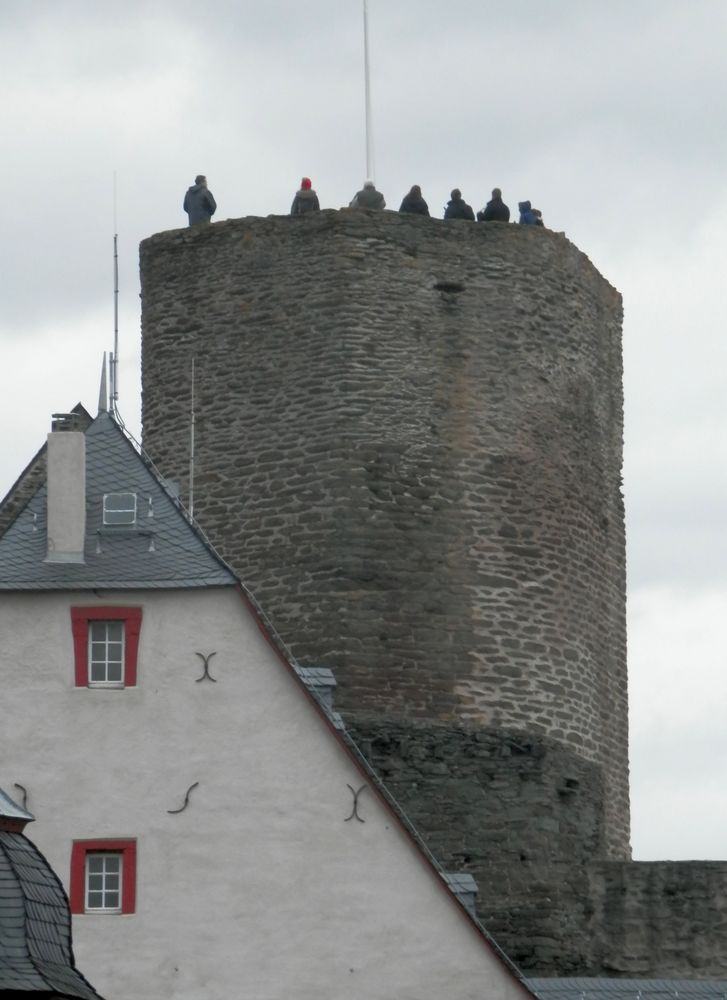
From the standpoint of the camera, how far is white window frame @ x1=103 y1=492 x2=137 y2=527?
4525 cm

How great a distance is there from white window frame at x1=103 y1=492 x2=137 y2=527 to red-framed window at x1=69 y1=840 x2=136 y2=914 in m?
3.06

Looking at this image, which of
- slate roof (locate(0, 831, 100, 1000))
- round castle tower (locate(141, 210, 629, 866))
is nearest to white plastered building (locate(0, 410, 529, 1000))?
slate roof (locate(0, 831, 100, 1000))

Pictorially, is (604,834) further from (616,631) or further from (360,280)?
(360,280)

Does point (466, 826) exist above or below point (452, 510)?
below

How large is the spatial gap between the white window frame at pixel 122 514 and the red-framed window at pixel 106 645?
3.10 feet

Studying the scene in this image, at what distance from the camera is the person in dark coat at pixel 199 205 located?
54.3 meters

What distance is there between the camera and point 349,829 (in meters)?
43.8

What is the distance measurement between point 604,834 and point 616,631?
2816 mm

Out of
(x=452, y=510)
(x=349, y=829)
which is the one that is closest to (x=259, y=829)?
(x=349, y=829)

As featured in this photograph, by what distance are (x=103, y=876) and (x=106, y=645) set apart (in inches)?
83.6

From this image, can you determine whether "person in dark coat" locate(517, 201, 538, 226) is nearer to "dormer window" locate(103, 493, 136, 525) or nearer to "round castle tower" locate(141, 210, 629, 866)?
"round castle tower" locate(141, 210, 629, 866)

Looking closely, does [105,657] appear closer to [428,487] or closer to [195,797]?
[195,797]

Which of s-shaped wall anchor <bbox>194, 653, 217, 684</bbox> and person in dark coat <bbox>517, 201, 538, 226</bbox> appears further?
person in dark coat <bbox>517, 201, 538, 226</bbox>

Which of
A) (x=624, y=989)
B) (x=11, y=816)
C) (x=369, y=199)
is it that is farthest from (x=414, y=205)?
(x=11, y=816)
